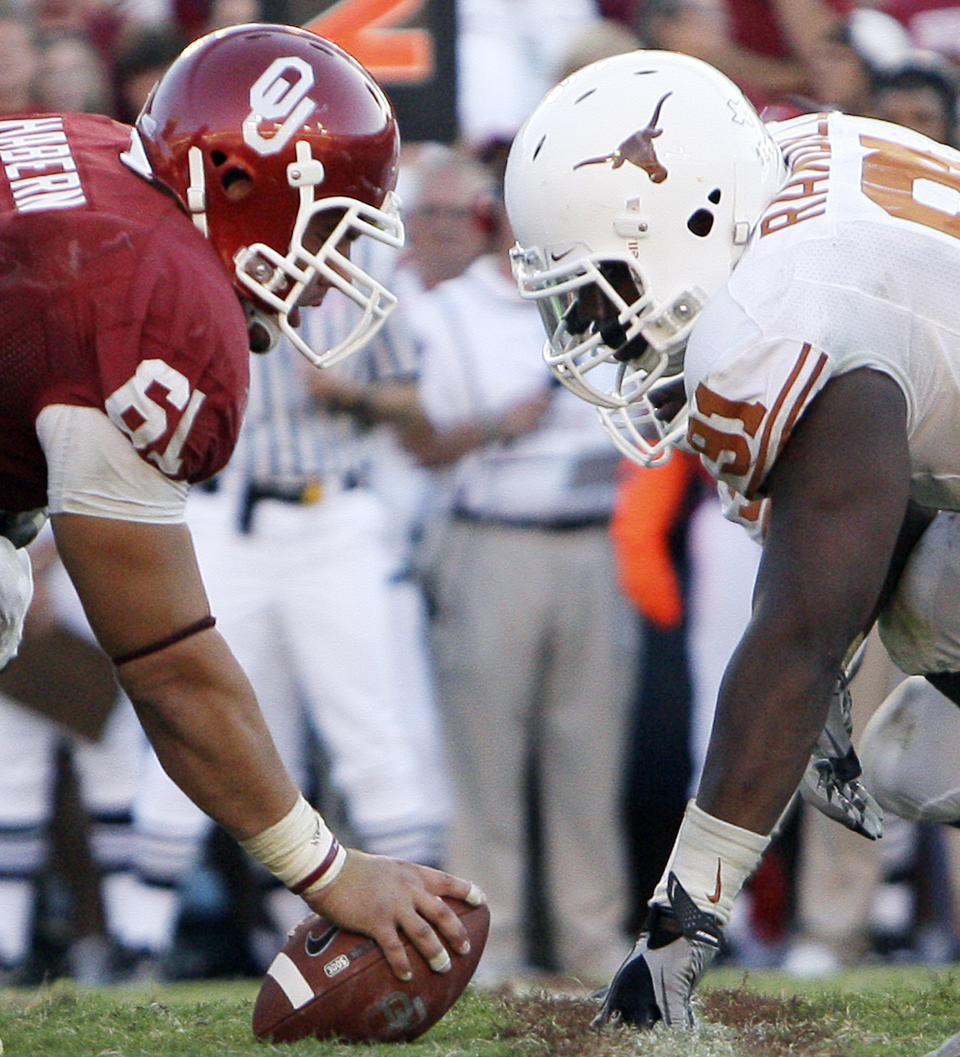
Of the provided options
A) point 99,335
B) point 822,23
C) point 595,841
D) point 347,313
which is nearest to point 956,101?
point 822,23

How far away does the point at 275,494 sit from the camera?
416 cm

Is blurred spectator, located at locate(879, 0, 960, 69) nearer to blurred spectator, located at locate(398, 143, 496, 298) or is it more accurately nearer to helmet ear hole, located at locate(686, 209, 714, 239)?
blurred spectator, located at locate(398, 143, 496, 298)

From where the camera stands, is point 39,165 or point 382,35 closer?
point 39,165

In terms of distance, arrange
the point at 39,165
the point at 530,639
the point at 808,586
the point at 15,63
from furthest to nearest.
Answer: the point at 15,63, the point at 530,639, the point at 39,165, the point at 808,586

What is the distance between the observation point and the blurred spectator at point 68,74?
443 cm

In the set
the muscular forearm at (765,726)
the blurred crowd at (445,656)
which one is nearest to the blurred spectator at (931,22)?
the blurred crowd at (445,656)

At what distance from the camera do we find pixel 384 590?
4250 mm

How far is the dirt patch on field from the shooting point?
2.34 meters

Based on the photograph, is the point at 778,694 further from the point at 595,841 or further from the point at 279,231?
the point at 595,841

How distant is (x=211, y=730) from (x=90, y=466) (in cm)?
38

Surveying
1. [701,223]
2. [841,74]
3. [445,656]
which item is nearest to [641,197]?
[701,223]

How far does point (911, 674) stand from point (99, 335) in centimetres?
141

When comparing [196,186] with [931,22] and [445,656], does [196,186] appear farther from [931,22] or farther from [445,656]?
[931,22]

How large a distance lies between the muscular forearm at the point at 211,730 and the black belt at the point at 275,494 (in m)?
1.73
